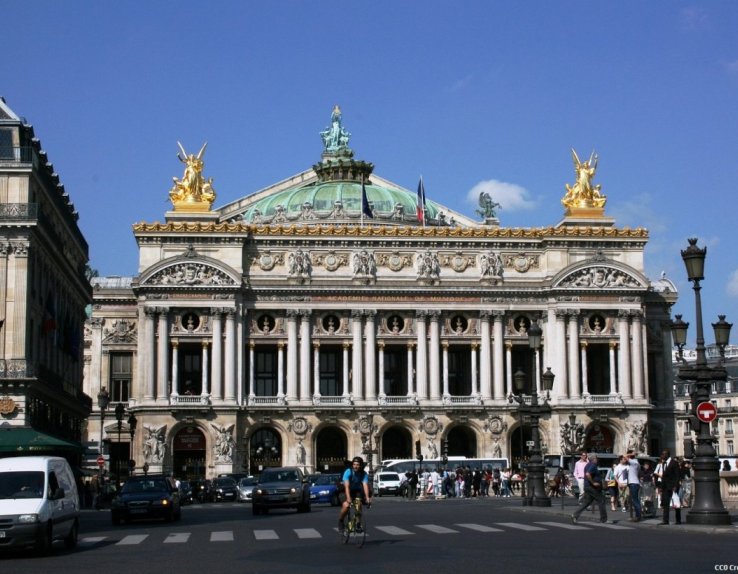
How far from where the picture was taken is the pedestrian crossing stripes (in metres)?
36.5

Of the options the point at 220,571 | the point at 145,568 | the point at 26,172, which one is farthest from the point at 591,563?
the point at 26,172

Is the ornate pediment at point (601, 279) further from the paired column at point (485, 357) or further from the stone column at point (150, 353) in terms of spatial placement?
the stone column at point (150, 353)

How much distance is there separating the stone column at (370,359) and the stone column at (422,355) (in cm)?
331

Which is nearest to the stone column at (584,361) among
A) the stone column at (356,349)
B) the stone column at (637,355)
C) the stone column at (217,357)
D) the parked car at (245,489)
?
the stone column at (637,355)

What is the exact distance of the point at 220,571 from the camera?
25.9 metres

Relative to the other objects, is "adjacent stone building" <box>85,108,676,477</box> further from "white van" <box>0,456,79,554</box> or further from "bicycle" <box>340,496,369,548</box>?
"bicycle" <box>340,496,369,548</box>

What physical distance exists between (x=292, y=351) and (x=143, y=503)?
52.8m

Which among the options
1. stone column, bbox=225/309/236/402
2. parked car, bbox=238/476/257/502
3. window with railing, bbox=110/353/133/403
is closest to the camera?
parked car, bbox=238/476/257/502

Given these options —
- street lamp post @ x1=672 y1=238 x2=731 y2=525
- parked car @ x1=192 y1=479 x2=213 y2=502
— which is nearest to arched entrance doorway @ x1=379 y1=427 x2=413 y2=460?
parked car @ x1=192 y1=479 x2=213 y2=502

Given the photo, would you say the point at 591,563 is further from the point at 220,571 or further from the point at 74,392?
the point at 74,392

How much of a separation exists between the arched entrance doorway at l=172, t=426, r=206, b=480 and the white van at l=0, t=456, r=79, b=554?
6394 centimetres

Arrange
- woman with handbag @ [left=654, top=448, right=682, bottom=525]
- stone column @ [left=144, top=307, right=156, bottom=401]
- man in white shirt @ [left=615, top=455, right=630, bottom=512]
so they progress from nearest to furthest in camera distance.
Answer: woman with handbag @ [left=654, top=448, right=682, bottom=525] < man in white shirt @ [left=615, top=455, right=630, bottom=512] < stone column @ [left=144, top=307, right=156, bottom=401]

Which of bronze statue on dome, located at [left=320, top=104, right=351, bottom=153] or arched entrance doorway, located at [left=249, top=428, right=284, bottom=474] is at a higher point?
bronze statue on dome, located at [left=320, top=104, right=351, bottom=153]

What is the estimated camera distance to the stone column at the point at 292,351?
328ft
